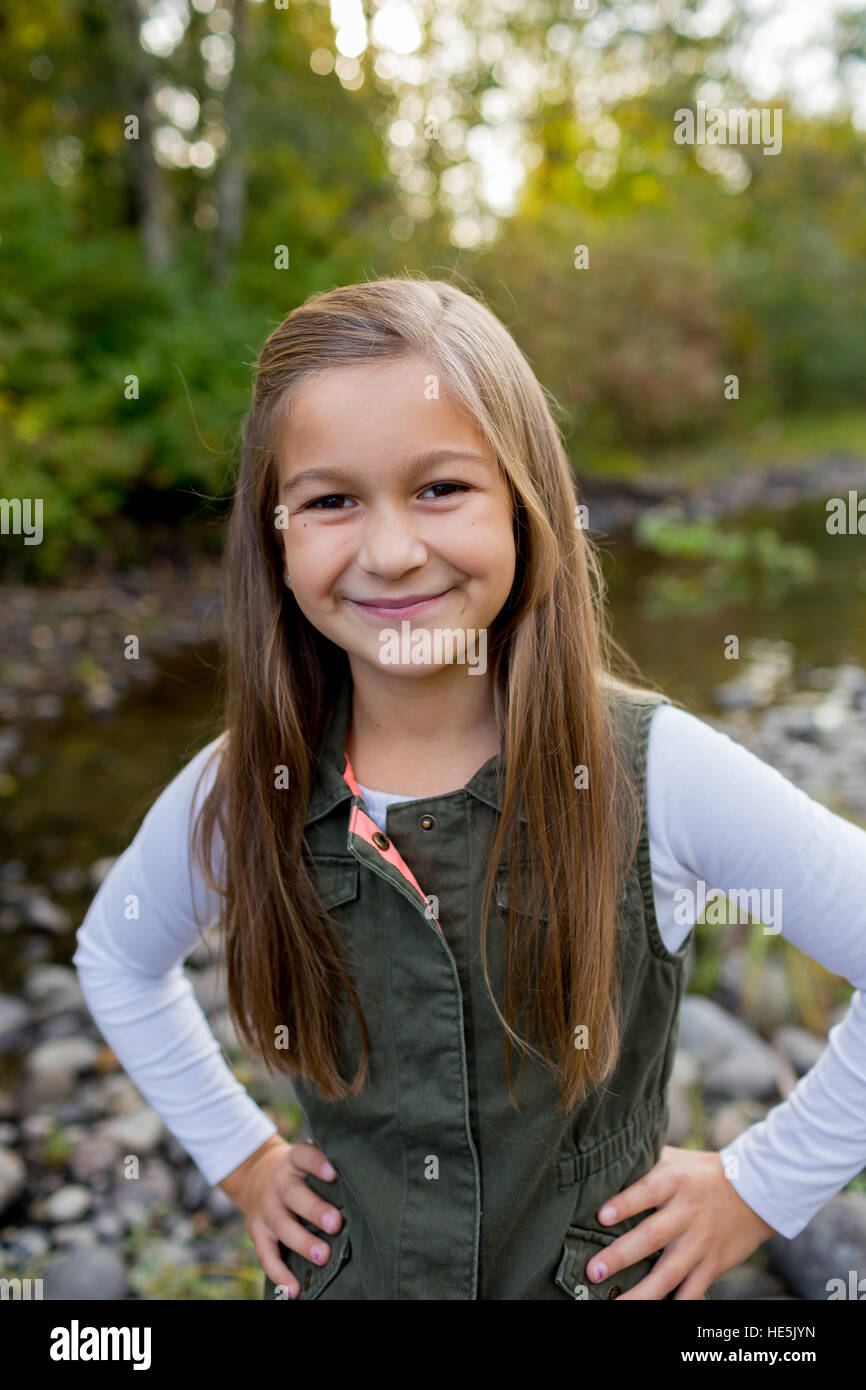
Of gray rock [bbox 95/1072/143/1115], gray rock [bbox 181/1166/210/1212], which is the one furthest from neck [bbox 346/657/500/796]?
gray rock [bbox 95/1072/143/1115]

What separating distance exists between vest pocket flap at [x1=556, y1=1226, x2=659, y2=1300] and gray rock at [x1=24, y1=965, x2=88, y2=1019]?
227cm

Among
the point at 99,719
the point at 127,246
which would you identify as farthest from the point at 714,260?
the point at 99,719

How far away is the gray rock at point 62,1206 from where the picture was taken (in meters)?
2.48

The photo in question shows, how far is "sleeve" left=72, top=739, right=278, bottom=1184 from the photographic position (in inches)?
59.5

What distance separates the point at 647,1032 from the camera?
139 cm

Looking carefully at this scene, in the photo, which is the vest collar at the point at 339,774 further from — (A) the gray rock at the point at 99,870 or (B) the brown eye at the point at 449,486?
(A) the gray rock at the point at 99,870

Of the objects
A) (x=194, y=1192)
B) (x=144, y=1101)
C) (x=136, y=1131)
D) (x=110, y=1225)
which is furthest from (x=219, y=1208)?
(x=144, y=1101)

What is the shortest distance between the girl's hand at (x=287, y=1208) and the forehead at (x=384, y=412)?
0.98m

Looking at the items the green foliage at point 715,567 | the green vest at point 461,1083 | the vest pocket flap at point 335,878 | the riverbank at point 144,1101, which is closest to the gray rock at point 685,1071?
the riverbank at point 144,1101

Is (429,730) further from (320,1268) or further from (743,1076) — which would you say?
(743,1076)

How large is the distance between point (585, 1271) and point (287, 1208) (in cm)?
44

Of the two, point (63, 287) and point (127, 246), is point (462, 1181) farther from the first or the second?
point (127, 246)
